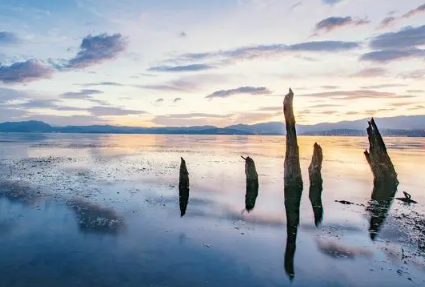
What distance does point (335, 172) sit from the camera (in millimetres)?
59062

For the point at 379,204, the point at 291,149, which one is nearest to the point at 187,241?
the point at 291,149

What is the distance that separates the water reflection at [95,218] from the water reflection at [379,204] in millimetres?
18144

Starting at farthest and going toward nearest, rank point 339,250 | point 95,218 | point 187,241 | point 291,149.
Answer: point 291,149, point 95,218, point 187,241, point 339,250

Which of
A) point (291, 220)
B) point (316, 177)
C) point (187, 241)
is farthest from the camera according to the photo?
point (316, 177)

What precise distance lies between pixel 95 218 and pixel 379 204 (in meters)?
26.6

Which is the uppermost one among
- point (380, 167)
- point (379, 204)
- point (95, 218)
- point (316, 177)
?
point (380, 167)

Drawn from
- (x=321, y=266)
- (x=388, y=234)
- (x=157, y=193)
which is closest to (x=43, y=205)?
(x=157, y=193)

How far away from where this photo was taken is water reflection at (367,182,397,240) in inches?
981

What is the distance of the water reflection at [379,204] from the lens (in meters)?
24.9

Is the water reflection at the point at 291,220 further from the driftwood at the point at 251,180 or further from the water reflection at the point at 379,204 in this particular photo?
the water reflection at the point at 379,204

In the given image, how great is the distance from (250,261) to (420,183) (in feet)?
128

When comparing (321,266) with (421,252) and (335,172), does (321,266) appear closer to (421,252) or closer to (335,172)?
(421,252)

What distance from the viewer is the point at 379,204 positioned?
3259cm

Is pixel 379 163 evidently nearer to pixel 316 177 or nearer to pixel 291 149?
pixel 316 177
